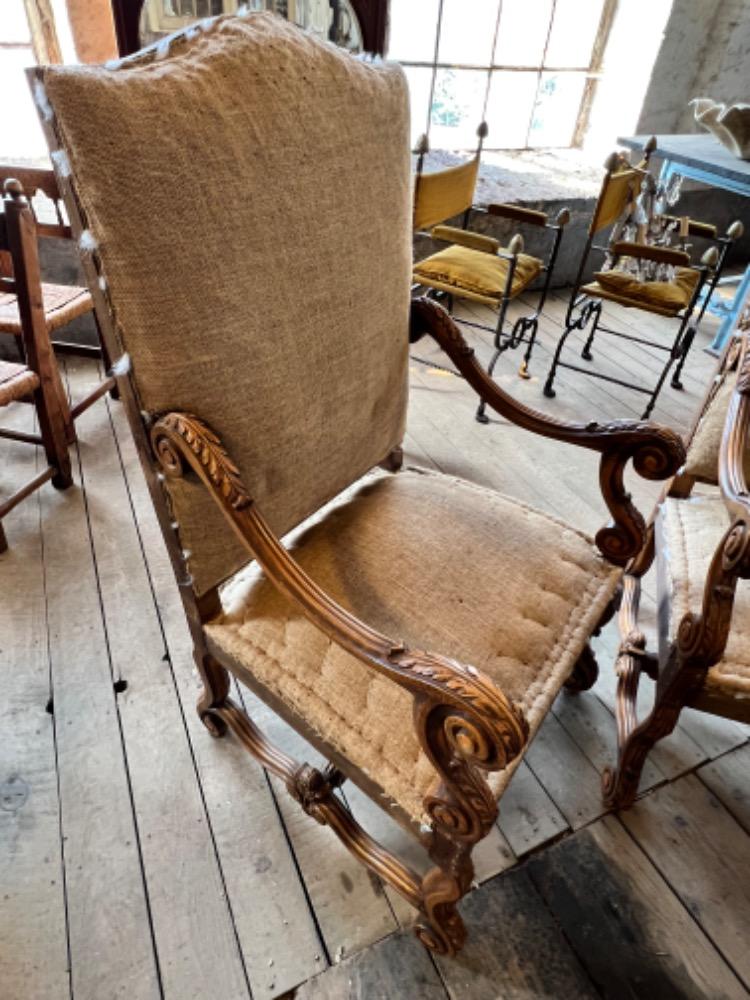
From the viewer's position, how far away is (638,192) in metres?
2.29

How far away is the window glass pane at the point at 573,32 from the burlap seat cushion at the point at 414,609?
3374mm

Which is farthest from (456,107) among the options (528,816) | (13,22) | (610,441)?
(528,816)

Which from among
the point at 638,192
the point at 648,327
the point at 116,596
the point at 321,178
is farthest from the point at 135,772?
the point at 648,327

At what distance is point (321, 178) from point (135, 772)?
1087 mm

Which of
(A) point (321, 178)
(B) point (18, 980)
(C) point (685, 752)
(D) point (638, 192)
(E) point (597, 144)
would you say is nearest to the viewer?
(A) point (321, 178)

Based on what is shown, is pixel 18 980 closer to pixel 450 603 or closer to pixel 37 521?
pixel 450 603

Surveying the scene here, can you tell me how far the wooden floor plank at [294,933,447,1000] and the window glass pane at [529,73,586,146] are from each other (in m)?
3.99

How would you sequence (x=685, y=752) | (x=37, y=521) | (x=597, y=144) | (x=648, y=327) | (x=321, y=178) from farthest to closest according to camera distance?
(x=597, y=144), (x=648, y=327), (x=37, y=521), (x=685, y=752), (x=321, y=178)

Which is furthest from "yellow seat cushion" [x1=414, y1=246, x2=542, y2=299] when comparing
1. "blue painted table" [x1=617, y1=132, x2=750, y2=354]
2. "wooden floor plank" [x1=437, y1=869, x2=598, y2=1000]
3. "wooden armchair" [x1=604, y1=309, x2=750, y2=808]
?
"wooden floor plank" [x1=437, y1=869, x2=598, y2=1000]

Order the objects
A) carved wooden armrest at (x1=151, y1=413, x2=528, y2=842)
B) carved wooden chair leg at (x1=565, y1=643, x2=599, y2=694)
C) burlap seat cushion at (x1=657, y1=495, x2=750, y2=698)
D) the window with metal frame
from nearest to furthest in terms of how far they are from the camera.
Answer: carved wooden armrest at (x1=151, y1=413, x2=528, y2=842), burlap seat cushion at (x1=657, y1=495, x2=750, y2=698), carved wooden chair leg at (x1=565, y1=643, x2=599, y2=694), the window with metal frame

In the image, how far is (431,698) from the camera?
59 cm

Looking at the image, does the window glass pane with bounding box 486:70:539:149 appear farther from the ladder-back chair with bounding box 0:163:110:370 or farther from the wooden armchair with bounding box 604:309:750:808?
the wooden armchair with bounding box 604:309:750:808

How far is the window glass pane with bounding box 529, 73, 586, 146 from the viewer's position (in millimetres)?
3393

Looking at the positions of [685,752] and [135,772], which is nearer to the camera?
[135,772]
